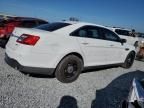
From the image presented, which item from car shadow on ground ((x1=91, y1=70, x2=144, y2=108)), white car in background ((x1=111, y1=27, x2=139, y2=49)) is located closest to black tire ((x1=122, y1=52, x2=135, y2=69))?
car shadow on ground ((x1=91, y1=70, x2=144, y2=108))

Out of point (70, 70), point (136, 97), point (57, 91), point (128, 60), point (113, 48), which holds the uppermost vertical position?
point (136, 97)

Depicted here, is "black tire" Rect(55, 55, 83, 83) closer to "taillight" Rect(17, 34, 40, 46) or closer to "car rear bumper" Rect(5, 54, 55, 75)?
"car rear bumper" Rect(5, 54, 55, 75)

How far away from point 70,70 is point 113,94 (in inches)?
51.3

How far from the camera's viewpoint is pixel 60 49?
212 inches

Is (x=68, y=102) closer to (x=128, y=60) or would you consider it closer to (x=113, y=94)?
(x=113, y=94)

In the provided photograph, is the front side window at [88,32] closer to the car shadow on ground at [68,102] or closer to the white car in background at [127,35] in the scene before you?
the car shadow on ground at [68,102]

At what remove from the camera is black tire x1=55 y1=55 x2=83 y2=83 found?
219 inches

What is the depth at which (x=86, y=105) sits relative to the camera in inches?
181

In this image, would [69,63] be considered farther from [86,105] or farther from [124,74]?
[124,74]

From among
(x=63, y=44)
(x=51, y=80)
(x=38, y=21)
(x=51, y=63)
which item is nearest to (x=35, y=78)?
(x=51, y=80)

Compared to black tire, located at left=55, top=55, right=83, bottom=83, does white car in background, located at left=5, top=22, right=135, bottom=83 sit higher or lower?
higher

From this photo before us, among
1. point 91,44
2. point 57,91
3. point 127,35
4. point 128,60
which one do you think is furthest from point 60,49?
point 127,35

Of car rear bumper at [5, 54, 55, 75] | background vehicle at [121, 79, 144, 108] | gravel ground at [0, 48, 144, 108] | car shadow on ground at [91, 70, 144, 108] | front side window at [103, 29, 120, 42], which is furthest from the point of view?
front side window at [103, 29, 120, 42]

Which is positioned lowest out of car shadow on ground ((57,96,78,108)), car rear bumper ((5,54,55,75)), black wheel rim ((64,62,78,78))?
car shadow on ground ((57,96,78,108))
